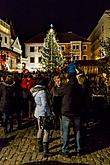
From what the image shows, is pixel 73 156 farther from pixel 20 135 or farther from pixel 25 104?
pixel 25 104

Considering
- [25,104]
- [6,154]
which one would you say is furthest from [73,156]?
[25,104]

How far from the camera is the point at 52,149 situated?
1020cm

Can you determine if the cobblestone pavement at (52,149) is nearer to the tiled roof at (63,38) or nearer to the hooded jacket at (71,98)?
the hooded jacket at (71,98)

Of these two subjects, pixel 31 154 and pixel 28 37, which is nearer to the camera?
pixel 31 154

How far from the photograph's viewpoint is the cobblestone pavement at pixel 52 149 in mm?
8844

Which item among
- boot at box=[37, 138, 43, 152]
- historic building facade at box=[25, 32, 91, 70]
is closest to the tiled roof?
historic building facade at box=[25, 32, 91, 70]

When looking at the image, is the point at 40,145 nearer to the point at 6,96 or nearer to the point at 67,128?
the point at 67,128

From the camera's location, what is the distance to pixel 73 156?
9.39m

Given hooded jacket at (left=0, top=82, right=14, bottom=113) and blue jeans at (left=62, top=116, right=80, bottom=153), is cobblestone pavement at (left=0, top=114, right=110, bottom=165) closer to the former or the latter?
blue jeans at (left=62, top=116, right=80, bottom=153)

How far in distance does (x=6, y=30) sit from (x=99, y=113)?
47.9 meters

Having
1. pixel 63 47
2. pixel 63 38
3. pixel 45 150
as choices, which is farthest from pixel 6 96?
pixel 63 38

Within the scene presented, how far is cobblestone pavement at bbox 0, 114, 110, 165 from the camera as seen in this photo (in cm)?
884

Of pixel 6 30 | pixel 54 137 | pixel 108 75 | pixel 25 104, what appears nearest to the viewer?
pixel 108 75

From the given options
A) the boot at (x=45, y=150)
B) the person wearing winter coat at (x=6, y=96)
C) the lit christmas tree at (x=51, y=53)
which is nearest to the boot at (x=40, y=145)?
the boot at (x=45, y=150)
